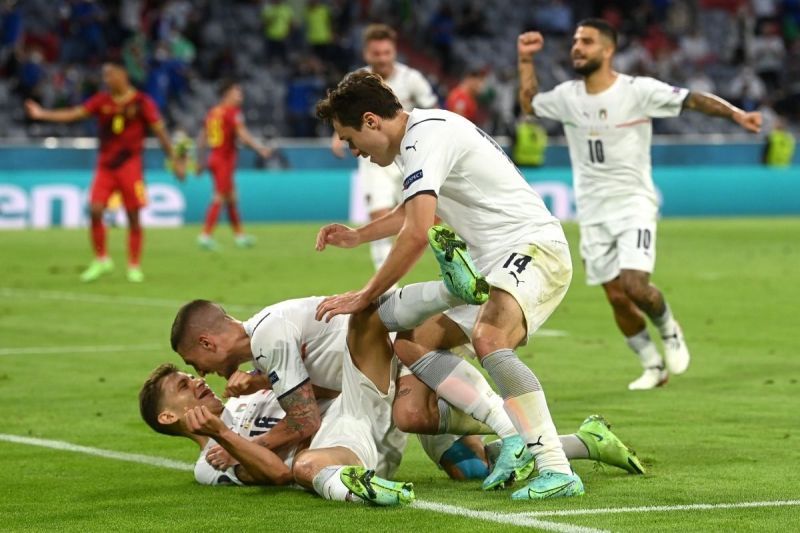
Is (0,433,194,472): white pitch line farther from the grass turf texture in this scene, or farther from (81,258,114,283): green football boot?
(81,258,114,283): green football boot

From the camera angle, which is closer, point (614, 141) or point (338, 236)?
point (338, 236)

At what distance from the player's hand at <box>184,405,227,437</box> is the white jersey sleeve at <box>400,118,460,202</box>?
1.26 metres

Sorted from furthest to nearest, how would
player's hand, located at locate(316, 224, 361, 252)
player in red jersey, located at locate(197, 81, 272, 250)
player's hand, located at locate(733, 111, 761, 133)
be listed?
player in red jersey, located at locate(197, 81, 272, 250) < player's hand, located at locate(733, 111, 761, 133) < player's hand, located at locate(316, 224, 361, 252)

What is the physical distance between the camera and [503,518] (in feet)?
21.4

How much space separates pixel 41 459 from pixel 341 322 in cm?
192

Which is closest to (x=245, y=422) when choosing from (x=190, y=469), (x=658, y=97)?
(x=190, y=469)

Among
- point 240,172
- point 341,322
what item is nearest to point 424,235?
point 341,322

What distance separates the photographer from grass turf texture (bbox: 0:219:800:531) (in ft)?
22.2

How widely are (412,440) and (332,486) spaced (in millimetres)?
2140

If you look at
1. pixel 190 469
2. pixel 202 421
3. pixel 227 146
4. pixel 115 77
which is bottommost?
pixel 190 469

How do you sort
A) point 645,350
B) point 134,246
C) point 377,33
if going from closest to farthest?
point 645,350 → point 377,33 → point 134,246

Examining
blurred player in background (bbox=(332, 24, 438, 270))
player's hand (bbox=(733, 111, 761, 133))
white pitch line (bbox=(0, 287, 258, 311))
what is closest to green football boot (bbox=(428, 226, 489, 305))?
player's hand (bbox=(733, 111, 761, 133))

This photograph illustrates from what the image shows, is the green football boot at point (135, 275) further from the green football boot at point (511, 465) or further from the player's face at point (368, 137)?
the green football boot at point (511, 465)

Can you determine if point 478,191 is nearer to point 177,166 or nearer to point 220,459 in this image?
point 220,459
